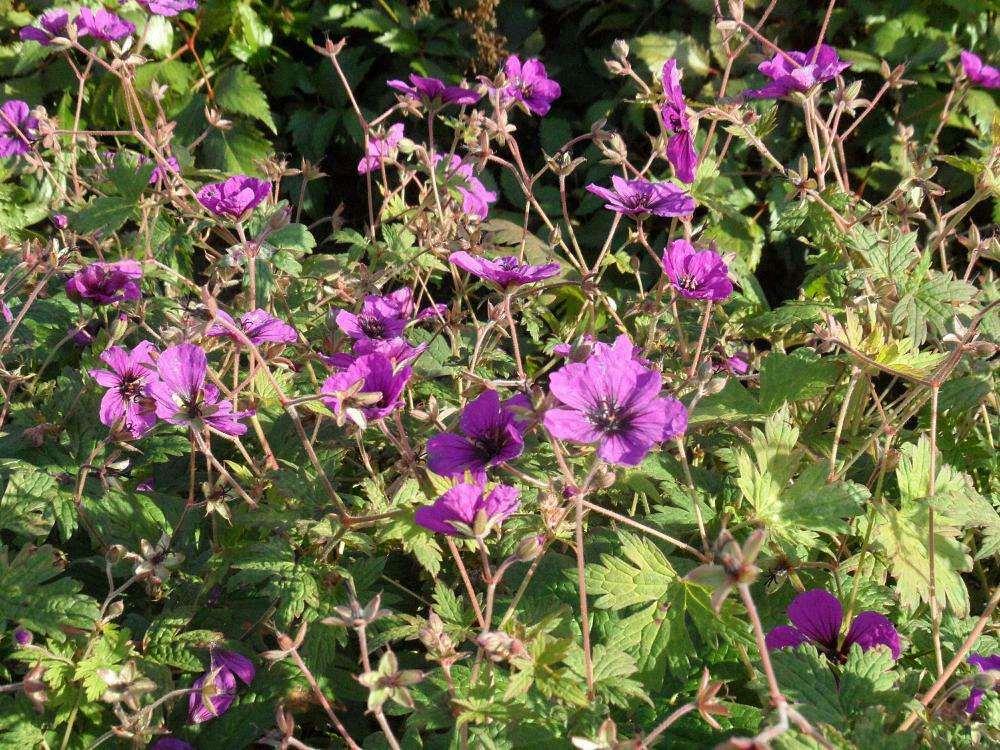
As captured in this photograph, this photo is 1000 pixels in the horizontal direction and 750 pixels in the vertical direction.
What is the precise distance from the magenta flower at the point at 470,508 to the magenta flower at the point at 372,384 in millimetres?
150

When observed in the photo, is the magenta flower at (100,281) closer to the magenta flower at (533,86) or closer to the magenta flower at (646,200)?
the magenta flower at (646,200)

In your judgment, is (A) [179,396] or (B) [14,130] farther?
(B) [14,130]

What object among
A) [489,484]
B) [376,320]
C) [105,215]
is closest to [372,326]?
[376,320]

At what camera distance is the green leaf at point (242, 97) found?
2953mm

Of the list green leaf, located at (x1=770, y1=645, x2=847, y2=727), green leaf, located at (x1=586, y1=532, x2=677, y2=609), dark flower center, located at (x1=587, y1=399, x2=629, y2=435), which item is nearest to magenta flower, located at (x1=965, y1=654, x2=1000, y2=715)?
green leaf, located at (x1=770, y1=645, x2=847, y2=727)

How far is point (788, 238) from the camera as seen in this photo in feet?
9.53

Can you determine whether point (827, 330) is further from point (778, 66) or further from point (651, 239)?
point (651, 239)

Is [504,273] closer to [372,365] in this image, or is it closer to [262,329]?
[372,365]

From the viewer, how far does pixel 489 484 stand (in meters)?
1.12

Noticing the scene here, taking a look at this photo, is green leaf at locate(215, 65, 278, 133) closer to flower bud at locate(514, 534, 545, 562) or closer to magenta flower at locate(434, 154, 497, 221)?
magenta flower at locate(434, 154, 497, 221)

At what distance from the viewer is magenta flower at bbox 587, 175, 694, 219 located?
5.04 ft

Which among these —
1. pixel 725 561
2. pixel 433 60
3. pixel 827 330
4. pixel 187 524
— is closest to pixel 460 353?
pixel 187 524

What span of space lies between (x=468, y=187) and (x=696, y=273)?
566 millimetres

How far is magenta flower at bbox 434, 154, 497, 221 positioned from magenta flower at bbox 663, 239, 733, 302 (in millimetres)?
493
